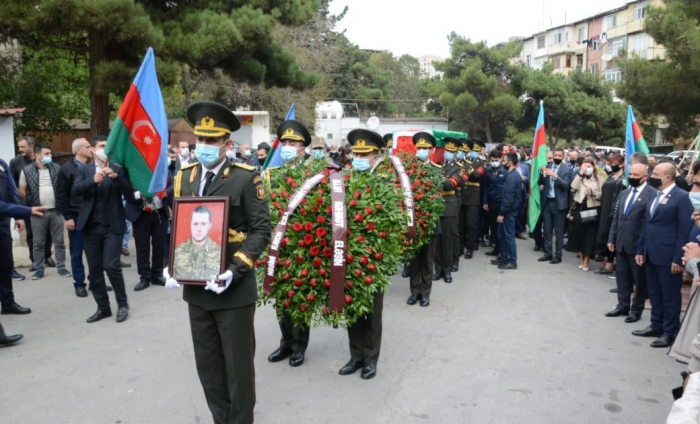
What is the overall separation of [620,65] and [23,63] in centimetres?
1857

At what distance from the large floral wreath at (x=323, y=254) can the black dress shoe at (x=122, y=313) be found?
2.67 m

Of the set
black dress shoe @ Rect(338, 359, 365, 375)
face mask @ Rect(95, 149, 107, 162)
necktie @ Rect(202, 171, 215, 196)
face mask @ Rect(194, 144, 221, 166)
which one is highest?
face mask @ Rect(194, 144, 221, 166)

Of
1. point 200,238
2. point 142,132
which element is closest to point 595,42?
point 142,132

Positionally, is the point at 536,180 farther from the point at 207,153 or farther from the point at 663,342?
the point at 207,153

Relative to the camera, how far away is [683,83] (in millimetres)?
17266

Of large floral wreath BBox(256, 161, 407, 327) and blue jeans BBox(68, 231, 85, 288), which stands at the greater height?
large floral wreath BBox(256, 161, 407, 327)

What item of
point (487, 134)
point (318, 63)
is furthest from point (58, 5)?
point (487, 134)

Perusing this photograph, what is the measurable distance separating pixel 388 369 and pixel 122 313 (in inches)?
132

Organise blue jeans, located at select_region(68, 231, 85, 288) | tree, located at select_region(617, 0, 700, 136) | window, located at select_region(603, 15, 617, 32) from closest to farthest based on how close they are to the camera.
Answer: blue jeans, located at select_region(68, 231, 85, 288) < tree, located at select_region(617, 0, 700, 136) < window, located at select_region(603, 15, 617, 32)

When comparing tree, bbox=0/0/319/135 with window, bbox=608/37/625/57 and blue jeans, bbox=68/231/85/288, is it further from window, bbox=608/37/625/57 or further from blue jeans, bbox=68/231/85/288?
window, bbox=608/37/625/57

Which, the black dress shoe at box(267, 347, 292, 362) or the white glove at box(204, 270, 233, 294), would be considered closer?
the white glove at box(204, 270, 233, 294)

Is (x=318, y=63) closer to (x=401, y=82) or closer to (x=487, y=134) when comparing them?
(x=487, y=134)

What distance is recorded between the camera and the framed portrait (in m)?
3.66

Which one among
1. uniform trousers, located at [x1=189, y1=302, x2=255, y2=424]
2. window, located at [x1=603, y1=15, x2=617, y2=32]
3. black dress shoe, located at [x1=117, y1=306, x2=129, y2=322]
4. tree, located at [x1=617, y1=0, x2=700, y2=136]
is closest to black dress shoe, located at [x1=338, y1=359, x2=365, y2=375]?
uniform trousers, located at [x1=189, y1=302, x2=255, y2=424]
